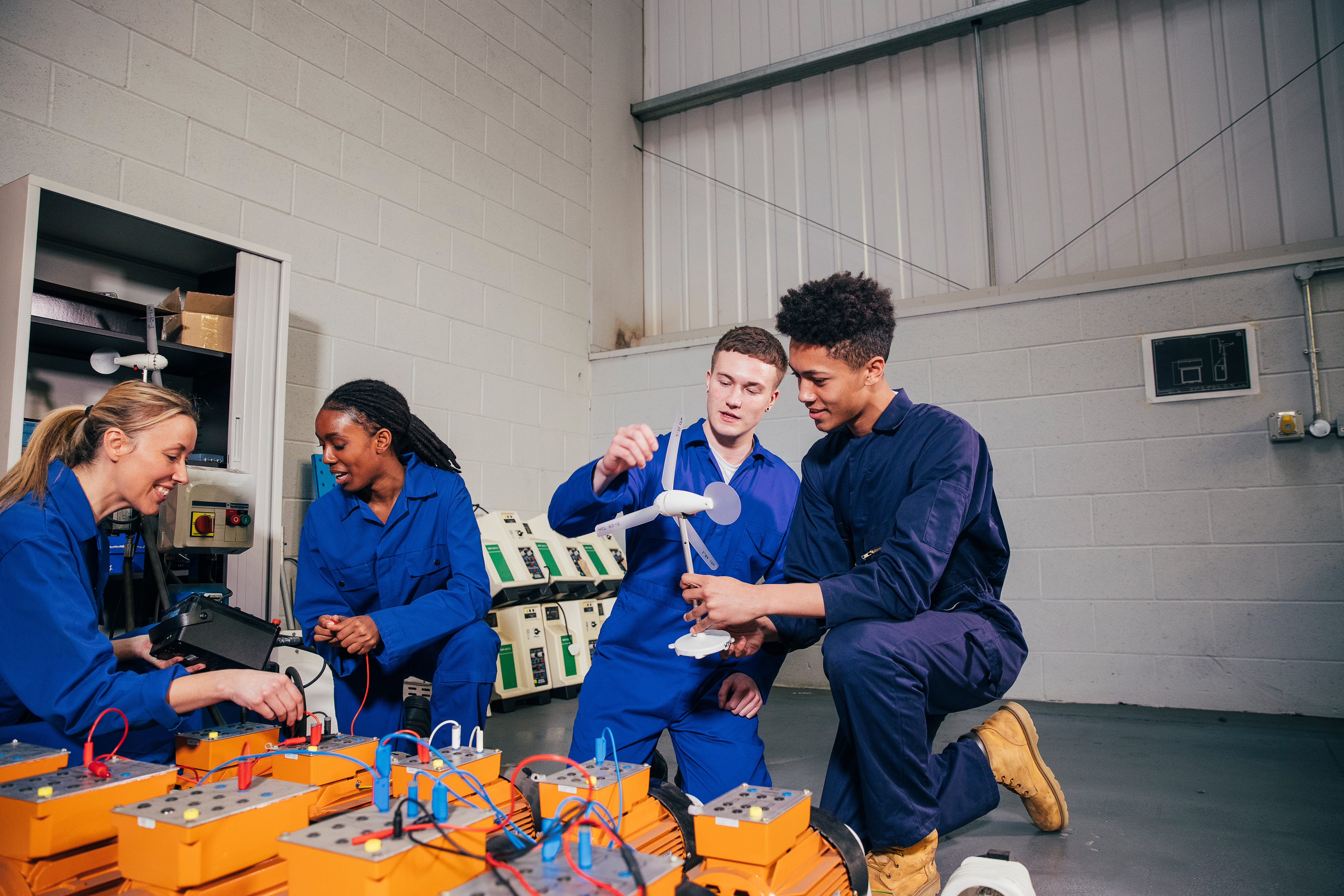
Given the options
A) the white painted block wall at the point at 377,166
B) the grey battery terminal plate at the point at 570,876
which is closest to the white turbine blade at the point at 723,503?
the grey battery terminal plate at the point at 570,876

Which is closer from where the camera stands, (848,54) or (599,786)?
(599,786)

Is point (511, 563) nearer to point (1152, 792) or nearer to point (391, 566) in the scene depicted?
point (391, 566)

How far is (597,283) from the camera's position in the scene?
17.3ft

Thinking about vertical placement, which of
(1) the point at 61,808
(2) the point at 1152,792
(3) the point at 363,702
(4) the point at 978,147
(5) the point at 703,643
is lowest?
(2) the point at 1152,792

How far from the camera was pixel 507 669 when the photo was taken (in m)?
3.62

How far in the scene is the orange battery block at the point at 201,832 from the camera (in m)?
0.87

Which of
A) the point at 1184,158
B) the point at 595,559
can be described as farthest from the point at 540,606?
the point at 1184,158

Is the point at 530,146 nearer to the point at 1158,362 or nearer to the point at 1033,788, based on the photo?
the point at 1158,362

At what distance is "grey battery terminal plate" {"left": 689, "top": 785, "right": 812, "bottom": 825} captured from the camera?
1.00 m

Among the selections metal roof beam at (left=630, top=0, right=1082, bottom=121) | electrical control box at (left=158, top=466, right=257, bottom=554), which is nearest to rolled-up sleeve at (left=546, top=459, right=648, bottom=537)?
electrical control box at (left=158, top=466, right=257, bottom=554)

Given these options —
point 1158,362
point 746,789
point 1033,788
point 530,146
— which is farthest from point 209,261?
point 1158,362

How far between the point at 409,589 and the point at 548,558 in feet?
5.94

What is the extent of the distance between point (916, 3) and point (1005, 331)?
2157mm

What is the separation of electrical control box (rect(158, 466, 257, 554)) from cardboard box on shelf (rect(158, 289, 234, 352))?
0.44 metres
